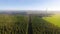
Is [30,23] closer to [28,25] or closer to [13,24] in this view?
[28,25]

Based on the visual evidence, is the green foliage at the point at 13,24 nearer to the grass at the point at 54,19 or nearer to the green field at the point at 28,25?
the green field at the point at 28,25

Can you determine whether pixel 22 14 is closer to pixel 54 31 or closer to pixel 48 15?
pixel 48 15

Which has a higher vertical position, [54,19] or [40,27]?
[54,19]

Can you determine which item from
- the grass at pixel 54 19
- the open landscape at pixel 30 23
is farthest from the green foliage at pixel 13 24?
the grass at pixel 54 19

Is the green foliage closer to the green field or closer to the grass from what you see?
the green field

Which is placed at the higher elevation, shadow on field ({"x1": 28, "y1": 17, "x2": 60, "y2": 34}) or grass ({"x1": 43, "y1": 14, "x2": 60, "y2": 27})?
grass ({"x1": 43, "y1": 14, "x2": 60, "y2": 27})

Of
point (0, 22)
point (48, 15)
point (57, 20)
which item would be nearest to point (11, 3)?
point (0, 22)

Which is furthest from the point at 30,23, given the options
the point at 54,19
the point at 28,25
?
the point at 54,19

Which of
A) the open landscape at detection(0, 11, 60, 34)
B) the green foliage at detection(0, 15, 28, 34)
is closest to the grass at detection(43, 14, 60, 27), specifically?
the open landscape at detection(0, 11, 60, 34)

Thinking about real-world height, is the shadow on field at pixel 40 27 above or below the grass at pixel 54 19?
below
